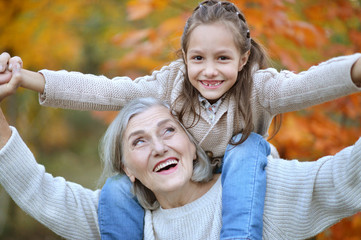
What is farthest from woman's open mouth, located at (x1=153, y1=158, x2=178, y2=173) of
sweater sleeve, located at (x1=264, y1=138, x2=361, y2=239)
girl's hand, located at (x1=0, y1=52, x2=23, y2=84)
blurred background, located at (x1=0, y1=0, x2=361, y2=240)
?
girl's hand, located at (x1=0, y1=52, x2=23, y2=84)

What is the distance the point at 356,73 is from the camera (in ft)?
5.01

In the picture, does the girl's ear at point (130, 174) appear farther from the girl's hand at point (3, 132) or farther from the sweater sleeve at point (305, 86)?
the sweater sleeve at point (305, 86)

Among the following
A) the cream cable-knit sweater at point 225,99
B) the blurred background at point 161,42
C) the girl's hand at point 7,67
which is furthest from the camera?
the blurred background at point 161,42

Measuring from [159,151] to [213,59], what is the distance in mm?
509

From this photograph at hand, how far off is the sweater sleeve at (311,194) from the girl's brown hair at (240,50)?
0.27m

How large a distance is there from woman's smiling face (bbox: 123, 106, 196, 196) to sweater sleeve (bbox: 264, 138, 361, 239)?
0.42 meters

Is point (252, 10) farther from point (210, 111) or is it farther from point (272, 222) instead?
point (272, 222)

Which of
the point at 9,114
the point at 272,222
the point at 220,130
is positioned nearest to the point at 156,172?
the point at 220,130

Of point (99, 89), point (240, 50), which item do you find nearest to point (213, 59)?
point (240, 50)

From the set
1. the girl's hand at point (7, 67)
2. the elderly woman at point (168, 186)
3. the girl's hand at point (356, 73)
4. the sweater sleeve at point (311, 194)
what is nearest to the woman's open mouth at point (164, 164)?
the elderly woman at point (168, 186)

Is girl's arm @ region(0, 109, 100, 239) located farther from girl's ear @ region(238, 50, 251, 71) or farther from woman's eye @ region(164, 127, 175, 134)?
girl's ear @ region(238, 50, 251, 71)

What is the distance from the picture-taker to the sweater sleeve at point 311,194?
1832 millimetres

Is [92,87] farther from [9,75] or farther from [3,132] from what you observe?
[3,132]

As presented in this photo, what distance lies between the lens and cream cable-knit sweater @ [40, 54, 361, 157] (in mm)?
1720
